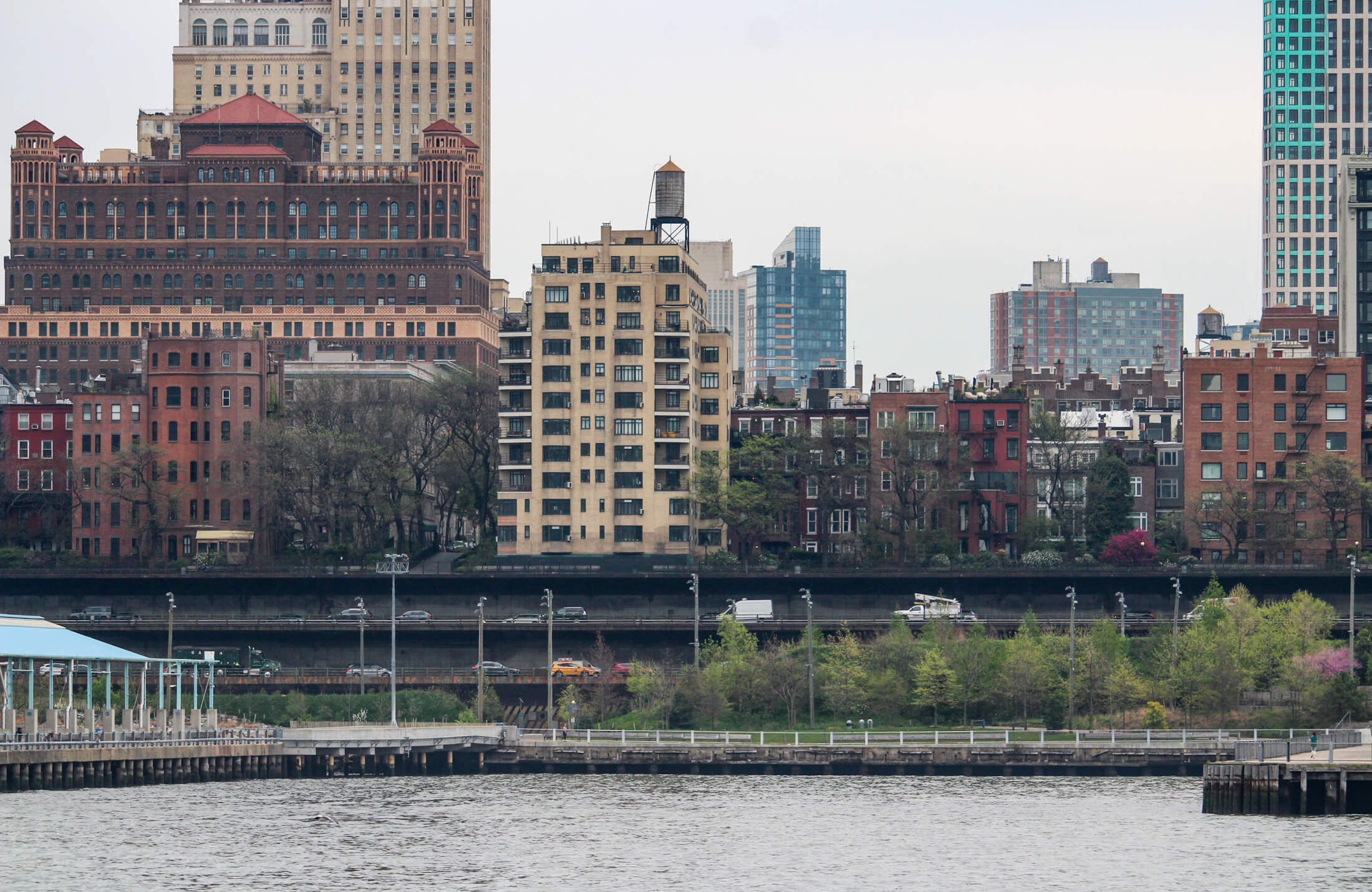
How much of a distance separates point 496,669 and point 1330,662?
174ft

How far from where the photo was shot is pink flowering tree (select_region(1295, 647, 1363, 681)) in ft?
427

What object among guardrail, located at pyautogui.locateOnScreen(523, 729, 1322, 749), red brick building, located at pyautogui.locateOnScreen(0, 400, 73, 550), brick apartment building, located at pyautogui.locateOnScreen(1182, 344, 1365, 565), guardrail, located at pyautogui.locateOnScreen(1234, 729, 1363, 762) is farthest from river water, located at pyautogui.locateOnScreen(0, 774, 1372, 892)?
red brick building, located at pyautogui.locateOnScreen(0, 400, 73, 550)

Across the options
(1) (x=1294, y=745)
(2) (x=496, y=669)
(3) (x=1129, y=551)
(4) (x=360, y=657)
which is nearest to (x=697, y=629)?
(2) (x=496, y=669)

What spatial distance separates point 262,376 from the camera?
188 metres

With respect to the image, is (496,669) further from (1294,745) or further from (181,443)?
(1294,745)

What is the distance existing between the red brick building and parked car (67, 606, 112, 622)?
22.3 metres

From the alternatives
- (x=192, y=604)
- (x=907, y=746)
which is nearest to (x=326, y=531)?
(x=192, y=604)

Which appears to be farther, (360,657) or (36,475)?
(36,475)

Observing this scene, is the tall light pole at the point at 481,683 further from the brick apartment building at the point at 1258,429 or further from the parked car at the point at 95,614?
the brick apartment building at the point at 1258,429

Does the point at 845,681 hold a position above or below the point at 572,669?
above

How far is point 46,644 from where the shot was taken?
119m

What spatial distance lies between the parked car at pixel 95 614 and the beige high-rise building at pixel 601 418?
3064 centimetres

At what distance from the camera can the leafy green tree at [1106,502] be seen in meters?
178

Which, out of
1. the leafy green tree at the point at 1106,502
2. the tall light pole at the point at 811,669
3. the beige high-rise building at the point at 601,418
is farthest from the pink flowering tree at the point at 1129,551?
the tall light pole at the point at 811,669
